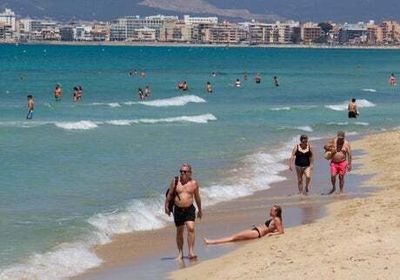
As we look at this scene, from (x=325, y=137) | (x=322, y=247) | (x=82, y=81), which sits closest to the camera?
(x=322, y=247)

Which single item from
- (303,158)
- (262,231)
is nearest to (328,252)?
(262,231)

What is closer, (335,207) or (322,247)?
(322,247)

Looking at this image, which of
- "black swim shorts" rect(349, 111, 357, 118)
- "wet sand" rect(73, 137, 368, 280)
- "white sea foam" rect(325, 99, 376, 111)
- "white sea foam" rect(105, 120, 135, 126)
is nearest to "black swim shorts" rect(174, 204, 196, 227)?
"wet sand" rect(73, 137, 368, 280)

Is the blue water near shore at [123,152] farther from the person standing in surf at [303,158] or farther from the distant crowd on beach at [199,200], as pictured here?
the person standing in surf at [303,158]

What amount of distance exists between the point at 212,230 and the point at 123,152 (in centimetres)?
1362

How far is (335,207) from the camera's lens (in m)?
19.5

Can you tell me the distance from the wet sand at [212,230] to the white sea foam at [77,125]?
1714cm

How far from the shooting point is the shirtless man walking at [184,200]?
14.9 meters

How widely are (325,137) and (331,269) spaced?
25341 millimetres

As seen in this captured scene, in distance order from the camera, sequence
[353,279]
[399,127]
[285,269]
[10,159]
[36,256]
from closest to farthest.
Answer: [353,279] < [285,269] < [36,256] < [10,159] < [399,127]

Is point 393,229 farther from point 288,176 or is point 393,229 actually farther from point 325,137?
point 325,137

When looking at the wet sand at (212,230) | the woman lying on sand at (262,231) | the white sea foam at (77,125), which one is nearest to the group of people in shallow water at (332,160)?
the wet sand at (212,230)

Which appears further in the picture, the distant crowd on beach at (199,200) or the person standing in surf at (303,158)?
the person standing in surf at (303,158)

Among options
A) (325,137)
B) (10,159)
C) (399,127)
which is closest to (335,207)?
(10,159)
